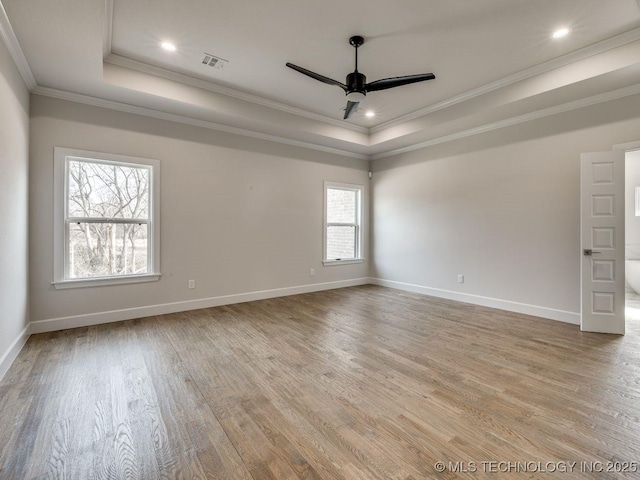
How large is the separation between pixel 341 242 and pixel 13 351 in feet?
16.5

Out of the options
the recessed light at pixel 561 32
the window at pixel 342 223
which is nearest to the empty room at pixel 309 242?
the recessed light at pixel 561 32

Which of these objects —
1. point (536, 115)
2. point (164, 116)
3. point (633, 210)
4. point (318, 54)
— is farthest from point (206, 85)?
point (633, 210)

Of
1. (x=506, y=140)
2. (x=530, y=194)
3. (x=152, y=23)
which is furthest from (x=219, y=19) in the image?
(x=530, y=194)

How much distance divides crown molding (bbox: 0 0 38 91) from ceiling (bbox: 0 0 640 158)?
1 centimetres

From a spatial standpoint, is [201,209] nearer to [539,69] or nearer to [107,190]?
[107,190]

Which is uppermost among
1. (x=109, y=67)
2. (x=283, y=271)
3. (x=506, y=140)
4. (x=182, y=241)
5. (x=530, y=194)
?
(x=109, y=67)

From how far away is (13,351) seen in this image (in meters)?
2.74

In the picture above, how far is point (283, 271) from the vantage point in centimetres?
548

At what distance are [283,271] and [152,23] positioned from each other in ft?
12.6

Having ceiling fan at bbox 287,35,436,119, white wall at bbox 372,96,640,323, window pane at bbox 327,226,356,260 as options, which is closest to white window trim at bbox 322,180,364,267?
window pane at bbox 327,226,356,260

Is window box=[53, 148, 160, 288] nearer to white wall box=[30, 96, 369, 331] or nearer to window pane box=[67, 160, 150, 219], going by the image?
window pane box=[67, 160, 150, 219]

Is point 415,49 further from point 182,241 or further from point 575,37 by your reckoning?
point 182,241

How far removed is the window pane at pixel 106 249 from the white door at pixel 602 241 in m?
→ 5.71

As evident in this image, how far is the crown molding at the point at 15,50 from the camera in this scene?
92.4 inches
